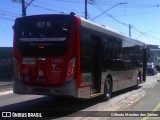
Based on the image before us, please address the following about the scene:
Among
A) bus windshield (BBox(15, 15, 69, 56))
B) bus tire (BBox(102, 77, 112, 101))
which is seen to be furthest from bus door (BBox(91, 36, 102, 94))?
bus windshield (BBox(15, 15, 69, 56))

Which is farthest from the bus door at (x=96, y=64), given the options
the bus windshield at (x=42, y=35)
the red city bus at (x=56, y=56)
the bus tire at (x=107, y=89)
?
the bus windshield at (x=42, y=35)

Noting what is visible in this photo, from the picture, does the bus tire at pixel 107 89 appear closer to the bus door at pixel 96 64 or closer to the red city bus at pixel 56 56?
the bus door at pixel 96 64

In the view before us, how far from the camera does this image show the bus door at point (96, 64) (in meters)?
14.1

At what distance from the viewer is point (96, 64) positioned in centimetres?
1459

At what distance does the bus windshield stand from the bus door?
177 cm

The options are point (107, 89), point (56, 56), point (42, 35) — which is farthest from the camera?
point (107, 89)

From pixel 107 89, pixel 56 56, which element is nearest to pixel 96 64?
pixel 107 89

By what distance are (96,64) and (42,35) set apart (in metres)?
2.72

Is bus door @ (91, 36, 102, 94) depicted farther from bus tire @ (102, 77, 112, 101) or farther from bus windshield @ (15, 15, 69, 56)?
bus windshield @ (15, 15, 69, 56)

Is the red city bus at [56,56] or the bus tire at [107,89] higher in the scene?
the red city bus at [56,56]

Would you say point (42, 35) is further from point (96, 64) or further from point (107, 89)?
point (107, 89)

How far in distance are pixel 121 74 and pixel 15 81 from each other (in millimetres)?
6743

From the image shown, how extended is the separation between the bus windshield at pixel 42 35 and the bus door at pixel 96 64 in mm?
1772

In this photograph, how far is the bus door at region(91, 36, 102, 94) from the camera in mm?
14142
